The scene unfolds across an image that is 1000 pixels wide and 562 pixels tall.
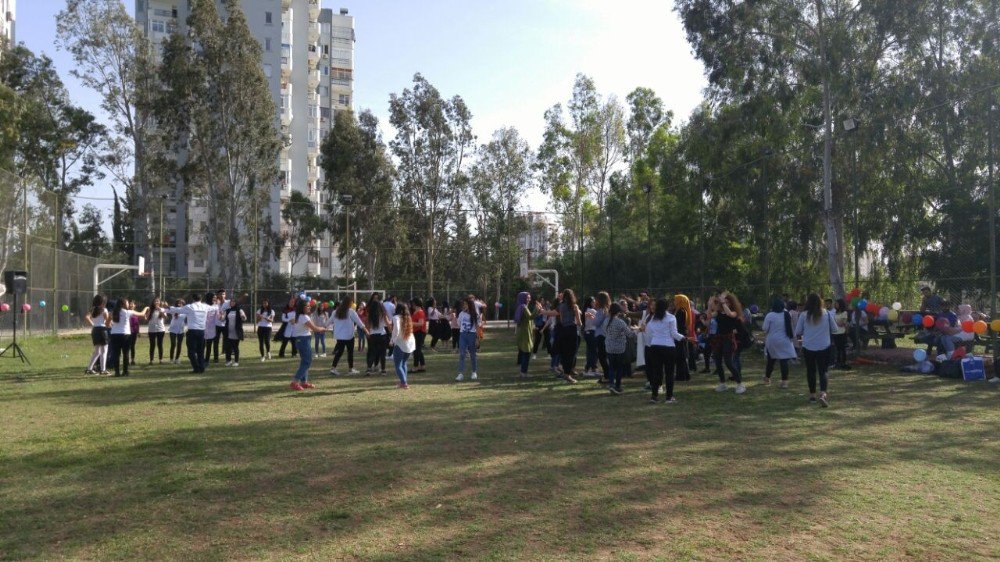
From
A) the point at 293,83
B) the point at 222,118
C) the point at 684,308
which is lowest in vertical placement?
the point at 684,308

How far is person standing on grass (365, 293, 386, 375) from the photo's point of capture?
16875mm

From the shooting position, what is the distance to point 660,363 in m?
12.5

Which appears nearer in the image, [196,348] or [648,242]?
[196,348]

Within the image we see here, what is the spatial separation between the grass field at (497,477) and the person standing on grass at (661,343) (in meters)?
0.57

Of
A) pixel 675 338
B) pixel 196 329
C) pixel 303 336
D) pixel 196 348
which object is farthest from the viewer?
pixel 196 348

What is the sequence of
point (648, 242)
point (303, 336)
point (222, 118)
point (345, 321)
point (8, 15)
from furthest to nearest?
point (8, 15) → point (222, 118) → point (648, 242) → point (345, 321) → point (303, 336)

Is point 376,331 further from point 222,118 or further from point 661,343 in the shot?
point 222,118

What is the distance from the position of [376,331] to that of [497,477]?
399 inches

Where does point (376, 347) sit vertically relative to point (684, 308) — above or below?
below

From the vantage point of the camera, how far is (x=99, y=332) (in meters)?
16.6

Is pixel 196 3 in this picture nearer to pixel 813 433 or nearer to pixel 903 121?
pixel 903 121

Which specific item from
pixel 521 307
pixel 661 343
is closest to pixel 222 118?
pixel 521 307

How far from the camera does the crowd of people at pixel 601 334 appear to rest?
41.0 feet

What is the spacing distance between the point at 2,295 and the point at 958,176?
1067 inches
